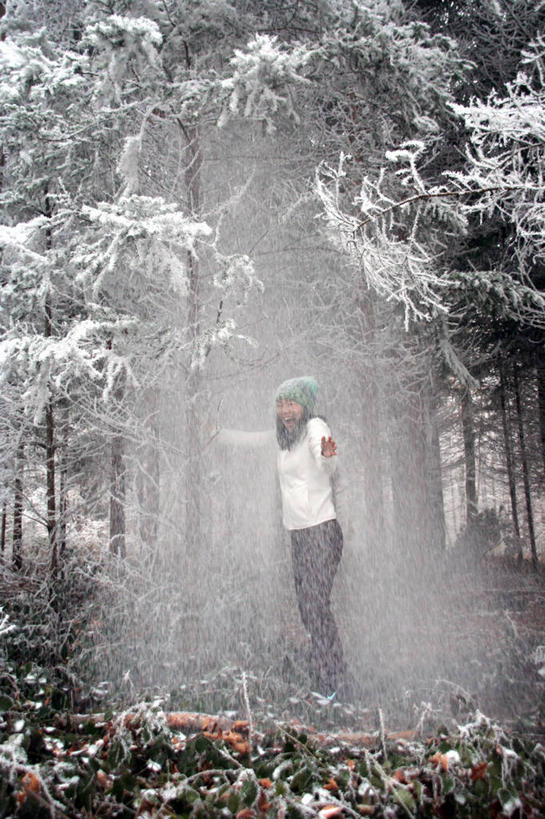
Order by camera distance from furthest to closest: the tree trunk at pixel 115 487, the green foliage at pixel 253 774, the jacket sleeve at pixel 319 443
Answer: the tree trunk at pixel 115 487, the jacket sleeve at pixel 319 443, the green foliage at pixel 253 774

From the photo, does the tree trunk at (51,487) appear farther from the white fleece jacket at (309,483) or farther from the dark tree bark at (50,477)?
the white fleece jacket at (309,483)

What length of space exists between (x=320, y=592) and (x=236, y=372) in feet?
8.24

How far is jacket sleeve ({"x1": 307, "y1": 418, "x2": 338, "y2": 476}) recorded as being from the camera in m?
4.07

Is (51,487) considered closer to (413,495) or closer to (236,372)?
(236,372)

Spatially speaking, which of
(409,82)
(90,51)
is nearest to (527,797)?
(409,82)

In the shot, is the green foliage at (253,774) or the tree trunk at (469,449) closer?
the green foliage at (253,774)

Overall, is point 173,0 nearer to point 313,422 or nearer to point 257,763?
point 313,422

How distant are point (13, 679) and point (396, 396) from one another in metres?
6.65

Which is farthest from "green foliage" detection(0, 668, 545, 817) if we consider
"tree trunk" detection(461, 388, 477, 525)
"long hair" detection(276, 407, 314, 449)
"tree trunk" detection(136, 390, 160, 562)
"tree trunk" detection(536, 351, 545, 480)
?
"tree trunk" detection(461, 388, 477, 525)

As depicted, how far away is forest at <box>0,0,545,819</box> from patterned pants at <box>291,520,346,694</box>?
0.70ft

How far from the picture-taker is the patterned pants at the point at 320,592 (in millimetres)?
3965

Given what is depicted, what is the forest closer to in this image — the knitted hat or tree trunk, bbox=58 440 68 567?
tree trunk, bbox=58 440 68 567

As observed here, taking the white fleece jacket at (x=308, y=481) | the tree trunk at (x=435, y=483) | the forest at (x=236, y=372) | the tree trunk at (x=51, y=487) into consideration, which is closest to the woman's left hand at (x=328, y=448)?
the white fleece jacket at (x=308, y=481)

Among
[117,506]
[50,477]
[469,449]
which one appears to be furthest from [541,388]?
[50,477]
